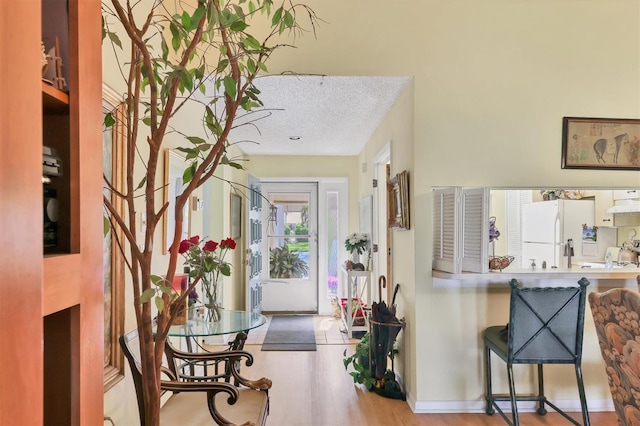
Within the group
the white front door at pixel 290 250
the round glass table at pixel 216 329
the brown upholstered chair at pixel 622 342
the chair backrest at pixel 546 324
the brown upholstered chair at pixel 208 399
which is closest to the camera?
the brown upholstered chair at pixel 622 342

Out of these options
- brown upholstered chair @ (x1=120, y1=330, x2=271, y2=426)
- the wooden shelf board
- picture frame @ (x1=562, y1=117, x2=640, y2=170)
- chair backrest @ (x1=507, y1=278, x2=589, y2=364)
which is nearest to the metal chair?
chair backrest @ (x1=507, y1=278, x2=589, y2=364)

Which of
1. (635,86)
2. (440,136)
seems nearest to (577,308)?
(440,136)

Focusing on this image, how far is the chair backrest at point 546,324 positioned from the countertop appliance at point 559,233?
88 centimetres

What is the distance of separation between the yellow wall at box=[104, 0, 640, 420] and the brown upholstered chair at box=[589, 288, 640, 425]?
1054 millimetres

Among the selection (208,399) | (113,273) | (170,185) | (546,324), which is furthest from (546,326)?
(170,185)

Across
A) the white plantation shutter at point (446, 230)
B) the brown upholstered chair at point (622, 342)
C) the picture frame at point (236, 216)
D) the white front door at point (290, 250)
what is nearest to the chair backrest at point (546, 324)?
the white plantation shutter at point (446, 230)

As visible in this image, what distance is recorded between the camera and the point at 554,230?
3.27 metres

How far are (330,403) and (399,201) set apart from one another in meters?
1.60

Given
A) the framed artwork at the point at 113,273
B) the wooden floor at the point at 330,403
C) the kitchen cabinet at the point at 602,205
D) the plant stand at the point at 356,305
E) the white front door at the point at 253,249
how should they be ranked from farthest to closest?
1. the white front door at the point at 253,249
2. the plant stand at the point at 356,305
3. the kitchen cabinet at the point at 602,205
4. the wooden floor at the point at 330,403
5. the framed artwork at the point at 113,273

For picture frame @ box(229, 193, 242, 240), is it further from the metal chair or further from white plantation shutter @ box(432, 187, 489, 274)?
the metal chair

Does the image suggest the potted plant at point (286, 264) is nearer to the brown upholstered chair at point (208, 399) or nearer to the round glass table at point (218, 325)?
the round glass table at point (218, 325)

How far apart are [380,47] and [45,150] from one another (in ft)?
7.99

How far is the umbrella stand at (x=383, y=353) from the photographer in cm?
289

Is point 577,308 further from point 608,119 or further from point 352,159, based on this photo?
point 352,159
